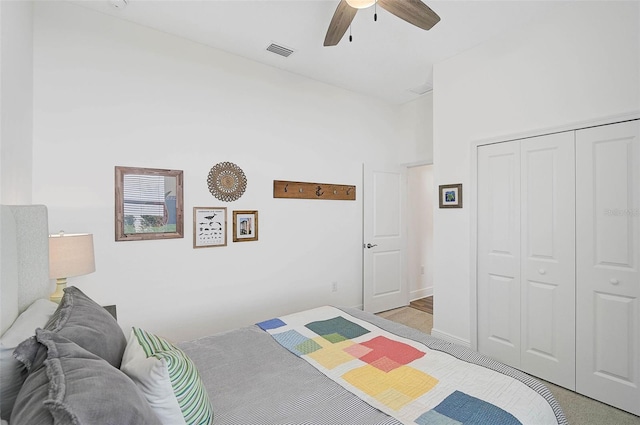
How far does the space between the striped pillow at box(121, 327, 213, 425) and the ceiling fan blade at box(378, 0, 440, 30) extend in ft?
7.58

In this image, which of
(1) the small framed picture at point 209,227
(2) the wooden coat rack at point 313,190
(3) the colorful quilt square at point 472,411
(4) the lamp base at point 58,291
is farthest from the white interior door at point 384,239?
(4) the lamp base at point 58,291

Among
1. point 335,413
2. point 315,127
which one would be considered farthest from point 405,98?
point 335,413

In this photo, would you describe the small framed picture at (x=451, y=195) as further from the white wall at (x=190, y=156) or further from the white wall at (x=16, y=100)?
the white wall at (x=16, y=100)

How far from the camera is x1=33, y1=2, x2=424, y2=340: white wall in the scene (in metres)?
2.33

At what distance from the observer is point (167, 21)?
257cm

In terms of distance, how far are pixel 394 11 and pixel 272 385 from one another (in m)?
2.39

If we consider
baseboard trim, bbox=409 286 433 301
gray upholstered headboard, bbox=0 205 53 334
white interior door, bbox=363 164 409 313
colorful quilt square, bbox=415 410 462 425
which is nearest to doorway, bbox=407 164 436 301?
baseboard trim, bbox=409 286 433 301

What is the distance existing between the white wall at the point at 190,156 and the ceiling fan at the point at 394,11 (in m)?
1.38

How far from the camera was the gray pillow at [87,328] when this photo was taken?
105 centimetres

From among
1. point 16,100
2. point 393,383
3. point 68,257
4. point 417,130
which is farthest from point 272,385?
point 417,130

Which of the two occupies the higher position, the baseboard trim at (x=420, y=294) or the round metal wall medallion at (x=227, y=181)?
the round metal wall medallion at (x=227, y=181)

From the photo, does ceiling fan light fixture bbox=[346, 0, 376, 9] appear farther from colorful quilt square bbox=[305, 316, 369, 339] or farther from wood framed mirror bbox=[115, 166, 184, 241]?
colorful quilt square bbox=[305, 316, 369, 339]

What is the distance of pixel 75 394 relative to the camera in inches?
27.2

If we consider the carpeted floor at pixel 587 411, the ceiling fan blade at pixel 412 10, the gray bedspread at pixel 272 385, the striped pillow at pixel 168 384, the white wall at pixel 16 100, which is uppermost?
the ceiling fan blade at pixel 412 10
